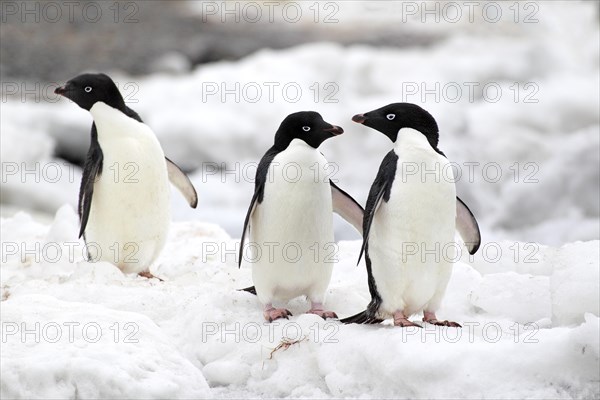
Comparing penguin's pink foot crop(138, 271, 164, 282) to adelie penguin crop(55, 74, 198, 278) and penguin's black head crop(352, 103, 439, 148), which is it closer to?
adelie penguin crop(55, 74, 198, 278)

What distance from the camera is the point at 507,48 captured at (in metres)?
12.4

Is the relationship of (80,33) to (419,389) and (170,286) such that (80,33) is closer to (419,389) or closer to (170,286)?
(170,286)

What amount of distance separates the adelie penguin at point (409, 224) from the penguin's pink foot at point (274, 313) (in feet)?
0.75

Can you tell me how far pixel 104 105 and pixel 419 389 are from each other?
81.1 inches

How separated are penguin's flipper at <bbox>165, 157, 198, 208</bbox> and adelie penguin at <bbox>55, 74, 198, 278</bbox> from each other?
21 cm

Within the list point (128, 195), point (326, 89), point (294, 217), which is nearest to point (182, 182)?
point (128, 195)

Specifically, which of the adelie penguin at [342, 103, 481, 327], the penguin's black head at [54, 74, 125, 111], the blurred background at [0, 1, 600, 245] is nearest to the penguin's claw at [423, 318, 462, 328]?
the adelie penguin at [342, 103, 481, 327]

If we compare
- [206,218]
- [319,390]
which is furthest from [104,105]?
[206,218]

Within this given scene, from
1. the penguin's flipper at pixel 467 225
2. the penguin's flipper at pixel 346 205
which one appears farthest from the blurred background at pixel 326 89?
the penguin's flipper at pixel 467 225

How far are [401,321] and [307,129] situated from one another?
0.73m

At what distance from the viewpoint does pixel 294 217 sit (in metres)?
3.47

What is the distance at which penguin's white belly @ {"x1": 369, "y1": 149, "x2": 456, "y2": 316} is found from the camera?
3.26m

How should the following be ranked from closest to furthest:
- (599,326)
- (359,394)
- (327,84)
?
(599,326)
(359,394)
(327,84)

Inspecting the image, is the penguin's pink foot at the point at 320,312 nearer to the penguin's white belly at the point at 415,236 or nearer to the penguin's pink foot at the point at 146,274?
the penguin's white belly at the point at 415,236
